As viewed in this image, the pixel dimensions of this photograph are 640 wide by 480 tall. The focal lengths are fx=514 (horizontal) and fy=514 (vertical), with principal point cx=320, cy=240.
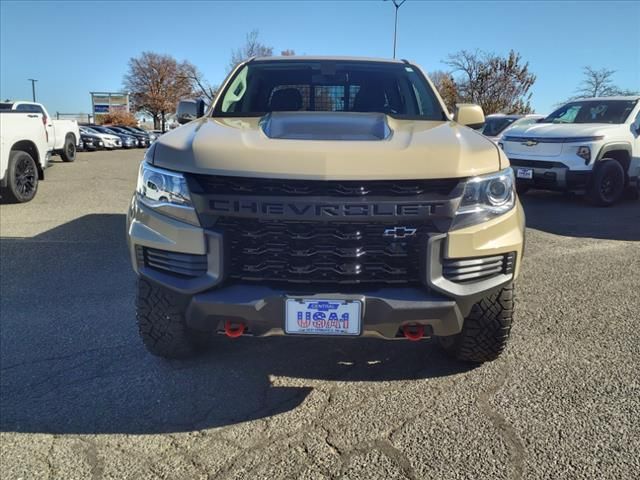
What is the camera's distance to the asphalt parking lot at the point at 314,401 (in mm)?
2252

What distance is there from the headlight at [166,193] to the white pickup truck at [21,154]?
6707 millimetres

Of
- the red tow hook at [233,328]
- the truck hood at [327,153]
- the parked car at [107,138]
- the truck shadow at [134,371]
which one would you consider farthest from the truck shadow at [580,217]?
the parked car at [107,138]

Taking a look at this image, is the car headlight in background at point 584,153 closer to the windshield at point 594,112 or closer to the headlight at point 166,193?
the windshield at point 594,112

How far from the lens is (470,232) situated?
2371 mm

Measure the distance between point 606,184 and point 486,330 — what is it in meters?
7.52

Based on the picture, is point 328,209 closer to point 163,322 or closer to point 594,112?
point 163,322

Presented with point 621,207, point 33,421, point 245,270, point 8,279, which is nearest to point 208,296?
point 245,270

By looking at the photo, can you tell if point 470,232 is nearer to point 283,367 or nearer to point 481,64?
point 283,367

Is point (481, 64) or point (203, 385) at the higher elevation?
point (481, 64)

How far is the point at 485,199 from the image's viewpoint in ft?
8.07

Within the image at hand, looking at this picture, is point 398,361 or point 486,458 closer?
point 486,458

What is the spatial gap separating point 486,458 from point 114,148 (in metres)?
32.5

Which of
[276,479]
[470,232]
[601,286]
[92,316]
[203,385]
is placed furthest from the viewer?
[601,286]

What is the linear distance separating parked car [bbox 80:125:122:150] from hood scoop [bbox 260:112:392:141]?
29059mm
